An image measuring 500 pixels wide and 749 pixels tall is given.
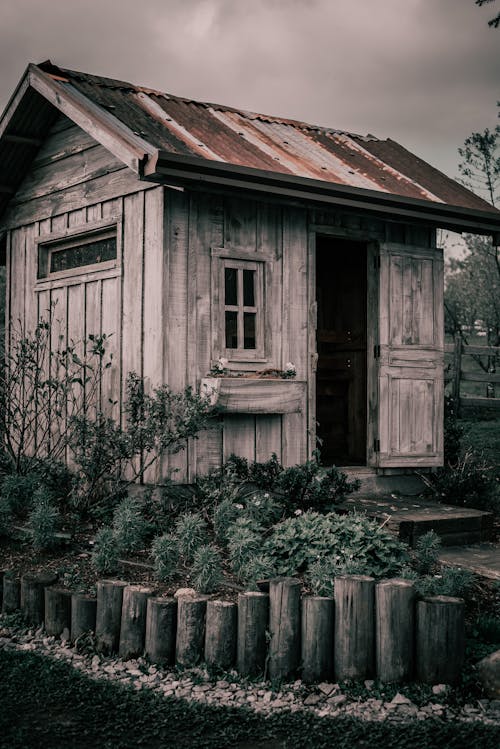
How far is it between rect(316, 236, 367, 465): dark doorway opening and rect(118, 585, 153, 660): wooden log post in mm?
5811

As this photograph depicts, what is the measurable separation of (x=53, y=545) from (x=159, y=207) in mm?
3120

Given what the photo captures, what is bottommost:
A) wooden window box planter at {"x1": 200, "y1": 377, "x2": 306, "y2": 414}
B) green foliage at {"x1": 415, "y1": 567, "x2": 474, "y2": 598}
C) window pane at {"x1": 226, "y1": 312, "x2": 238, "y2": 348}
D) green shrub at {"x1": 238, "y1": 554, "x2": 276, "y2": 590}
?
green foliage at {"x1": 415, "y1": 567, "x2": 474, "y2": 598}

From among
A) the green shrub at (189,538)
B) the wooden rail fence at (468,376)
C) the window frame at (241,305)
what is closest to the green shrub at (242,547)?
the green shrub at (189,538)

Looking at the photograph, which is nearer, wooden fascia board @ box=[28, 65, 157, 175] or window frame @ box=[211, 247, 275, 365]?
wooden fascia board @ box=[28, 65, 157, 175]

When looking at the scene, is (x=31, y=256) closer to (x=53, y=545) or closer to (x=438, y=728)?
(x=53, y=545)

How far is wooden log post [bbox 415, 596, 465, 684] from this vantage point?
4.07m

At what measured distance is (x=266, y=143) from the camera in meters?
8.38

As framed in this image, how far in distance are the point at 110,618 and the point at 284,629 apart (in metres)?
1.05

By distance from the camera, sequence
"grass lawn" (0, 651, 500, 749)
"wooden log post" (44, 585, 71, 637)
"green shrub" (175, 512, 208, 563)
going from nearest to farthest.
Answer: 1. "grass lawn" (0, 651, 500, 749)
2. "wooden log post" (44, 585, 71, 637)
3. "green shrub" (175, 512, 208, 563)

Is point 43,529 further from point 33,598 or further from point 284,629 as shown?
point 284,629

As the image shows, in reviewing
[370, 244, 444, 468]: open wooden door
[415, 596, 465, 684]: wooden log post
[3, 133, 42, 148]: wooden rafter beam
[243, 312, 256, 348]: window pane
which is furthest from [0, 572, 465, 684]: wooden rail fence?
[3, 133, 42, 148]: wooden rafter beam

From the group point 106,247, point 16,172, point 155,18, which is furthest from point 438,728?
point 155,18

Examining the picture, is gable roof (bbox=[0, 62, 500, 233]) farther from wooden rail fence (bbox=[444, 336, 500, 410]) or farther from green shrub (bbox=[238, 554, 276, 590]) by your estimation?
wooden rail fence (bbox=[444, 336, 500, 410])

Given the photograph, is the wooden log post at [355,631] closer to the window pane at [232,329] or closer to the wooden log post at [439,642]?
the wooden log post at [439,642]
